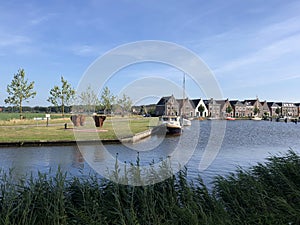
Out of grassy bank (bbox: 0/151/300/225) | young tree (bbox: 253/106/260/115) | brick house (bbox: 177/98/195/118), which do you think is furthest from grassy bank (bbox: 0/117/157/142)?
young tree (bbox: 253/106/260/115)

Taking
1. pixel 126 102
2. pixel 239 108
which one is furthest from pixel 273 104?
pixel 126 102

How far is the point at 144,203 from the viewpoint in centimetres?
535

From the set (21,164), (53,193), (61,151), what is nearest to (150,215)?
(53,193)

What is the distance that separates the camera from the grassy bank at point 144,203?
4.63 meters

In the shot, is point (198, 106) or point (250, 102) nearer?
point (198, 106)

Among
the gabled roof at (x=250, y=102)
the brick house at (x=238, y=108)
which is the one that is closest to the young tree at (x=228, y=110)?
the brick house at (x=238, y=108)

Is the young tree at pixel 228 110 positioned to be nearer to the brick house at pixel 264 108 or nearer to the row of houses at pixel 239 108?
the row of houses at pixel 239 108

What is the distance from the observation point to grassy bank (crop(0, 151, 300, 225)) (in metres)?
4.63

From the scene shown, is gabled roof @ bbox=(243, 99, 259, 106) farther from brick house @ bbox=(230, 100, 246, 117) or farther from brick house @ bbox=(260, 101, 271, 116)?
brick house @ bbox=(260, 101, 271, 116)

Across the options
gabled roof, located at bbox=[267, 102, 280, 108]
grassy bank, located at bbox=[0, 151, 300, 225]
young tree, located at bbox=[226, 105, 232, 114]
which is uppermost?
gabled roof, located at bbox=[267, 102, 280, 108]

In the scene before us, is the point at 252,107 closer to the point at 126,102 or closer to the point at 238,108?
the point at 238,108

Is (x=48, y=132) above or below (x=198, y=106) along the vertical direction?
below

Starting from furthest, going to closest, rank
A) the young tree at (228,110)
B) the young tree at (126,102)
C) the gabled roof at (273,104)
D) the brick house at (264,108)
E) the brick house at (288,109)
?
the brick house at (288,109), the gabled roof at (273,104), the brick house at (264,108), the young tree at (228,110), the young tree at (126,102)

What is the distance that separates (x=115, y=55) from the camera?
7605mm
